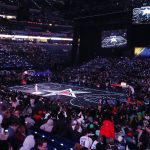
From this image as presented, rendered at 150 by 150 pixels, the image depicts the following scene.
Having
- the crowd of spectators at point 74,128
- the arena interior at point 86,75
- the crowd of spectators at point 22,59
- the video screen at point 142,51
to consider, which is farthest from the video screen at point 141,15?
the crowd of spectators at point 74,128

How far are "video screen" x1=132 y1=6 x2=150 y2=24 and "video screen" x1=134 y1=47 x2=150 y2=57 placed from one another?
498 cm

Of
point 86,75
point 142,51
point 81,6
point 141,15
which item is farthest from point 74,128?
point 142,51

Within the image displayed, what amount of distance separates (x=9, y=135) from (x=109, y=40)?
116ft

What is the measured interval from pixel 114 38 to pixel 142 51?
4.08 metres

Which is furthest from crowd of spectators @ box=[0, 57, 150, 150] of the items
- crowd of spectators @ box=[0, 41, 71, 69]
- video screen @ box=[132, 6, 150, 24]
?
crowd of spectators @ box=[0, 41, 71, 69]

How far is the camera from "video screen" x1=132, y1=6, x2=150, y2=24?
34.2m

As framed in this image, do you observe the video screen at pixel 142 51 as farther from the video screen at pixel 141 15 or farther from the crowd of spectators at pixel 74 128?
the crowd of spectators at pixel 74 128

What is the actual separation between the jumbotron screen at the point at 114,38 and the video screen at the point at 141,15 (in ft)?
16.6

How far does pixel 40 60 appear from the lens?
156ft

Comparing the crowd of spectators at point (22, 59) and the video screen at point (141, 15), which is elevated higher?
the video screen at point (141, 15)

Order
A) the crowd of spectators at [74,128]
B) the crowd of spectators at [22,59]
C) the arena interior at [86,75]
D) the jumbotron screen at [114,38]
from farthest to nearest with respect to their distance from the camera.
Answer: the crowd of spectators at [22,59] → the jumbotron screen at [114,38] → the arena interior at [86,75] → the crowd of spectators at [74,128]

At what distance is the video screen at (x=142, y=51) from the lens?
127ft

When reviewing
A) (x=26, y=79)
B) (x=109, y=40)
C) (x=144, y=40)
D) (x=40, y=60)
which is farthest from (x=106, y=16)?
(x=26, y=79)

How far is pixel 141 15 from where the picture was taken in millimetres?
34625
